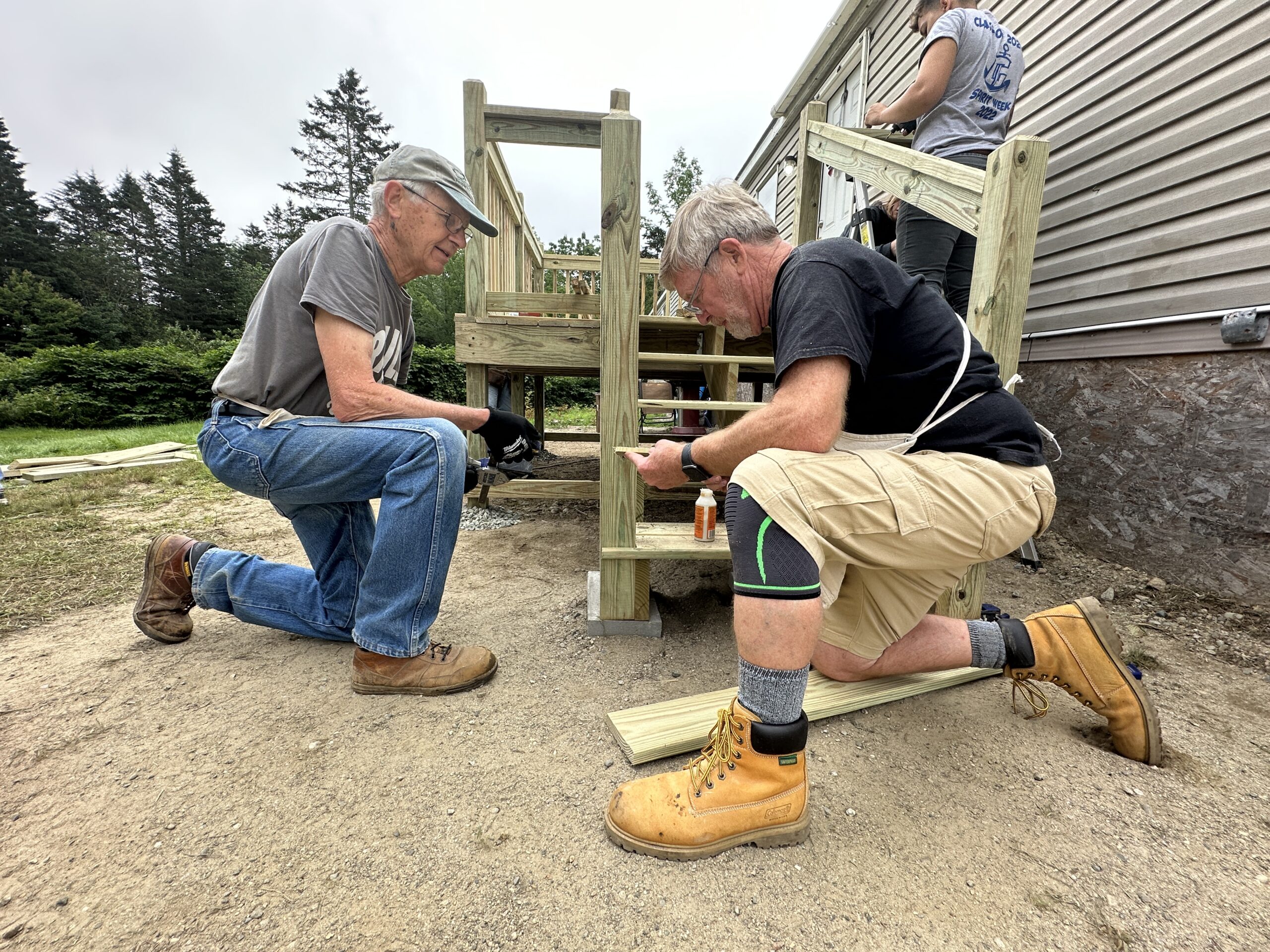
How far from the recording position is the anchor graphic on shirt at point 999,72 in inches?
98.0

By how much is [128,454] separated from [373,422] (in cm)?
709

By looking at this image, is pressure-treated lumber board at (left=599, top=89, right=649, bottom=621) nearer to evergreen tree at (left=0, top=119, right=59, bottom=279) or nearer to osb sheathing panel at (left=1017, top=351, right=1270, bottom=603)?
osb sheathing panel at (left=1017, top=351, right=1270, bottom=603)

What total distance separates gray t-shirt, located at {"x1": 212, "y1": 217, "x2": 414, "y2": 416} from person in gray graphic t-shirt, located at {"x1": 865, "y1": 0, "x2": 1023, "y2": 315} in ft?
7.05

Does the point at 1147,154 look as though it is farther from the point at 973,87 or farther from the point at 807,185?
the point at 807,185

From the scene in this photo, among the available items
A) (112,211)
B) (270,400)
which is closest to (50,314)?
(112,211)

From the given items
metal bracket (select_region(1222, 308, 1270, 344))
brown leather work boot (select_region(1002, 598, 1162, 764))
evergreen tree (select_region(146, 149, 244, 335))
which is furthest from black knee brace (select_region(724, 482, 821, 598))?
evergreen tree (select_region(146, 149, 244, 335))

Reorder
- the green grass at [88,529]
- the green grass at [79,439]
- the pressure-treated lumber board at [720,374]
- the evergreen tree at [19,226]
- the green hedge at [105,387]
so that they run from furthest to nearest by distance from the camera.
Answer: the evergreen tree at [19,226], the green hedge at [105,387], the green grass at [79,439], the pressure-treated lumber board at [720,374], the green grass at [88,529]

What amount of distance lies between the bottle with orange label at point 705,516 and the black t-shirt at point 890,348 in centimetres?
74

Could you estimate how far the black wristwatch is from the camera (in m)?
1.45

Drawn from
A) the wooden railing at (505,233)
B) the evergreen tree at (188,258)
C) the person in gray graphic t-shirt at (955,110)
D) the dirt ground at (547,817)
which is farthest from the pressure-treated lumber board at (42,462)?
the evergreen tree at (188,258)

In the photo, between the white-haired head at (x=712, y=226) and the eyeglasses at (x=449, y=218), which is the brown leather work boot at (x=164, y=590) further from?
the white-haired head at (x=712, y=226)

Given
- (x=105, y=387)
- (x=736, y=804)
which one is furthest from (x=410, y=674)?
(x=105, y=387)

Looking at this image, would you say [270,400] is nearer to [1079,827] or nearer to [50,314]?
[1079,827]

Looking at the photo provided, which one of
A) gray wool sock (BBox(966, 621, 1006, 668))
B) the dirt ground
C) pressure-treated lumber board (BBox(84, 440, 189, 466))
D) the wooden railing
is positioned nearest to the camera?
the dirt ground
